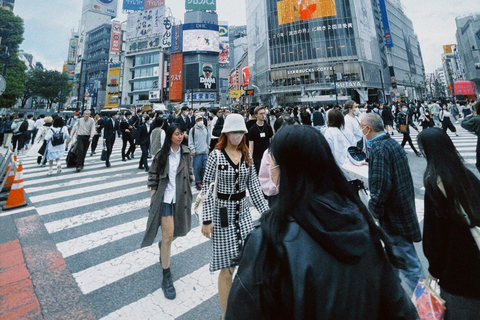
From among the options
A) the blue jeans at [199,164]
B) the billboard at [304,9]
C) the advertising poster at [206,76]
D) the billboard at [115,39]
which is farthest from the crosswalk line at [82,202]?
the billboard at [115,39]

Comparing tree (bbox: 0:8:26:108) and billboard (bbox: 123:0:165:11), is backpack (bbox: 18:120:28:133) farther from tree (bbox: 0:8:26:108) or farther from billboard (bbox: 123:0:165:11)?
billboard (bbox: 123:0:165:11)

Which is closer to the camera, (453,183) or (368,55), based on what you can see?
(453,183)

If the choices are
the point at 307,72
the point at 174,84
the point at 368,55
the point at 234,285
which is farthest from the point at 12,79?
the point at 368,55

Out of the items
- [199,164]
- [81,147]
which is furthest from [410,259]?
[81,147]

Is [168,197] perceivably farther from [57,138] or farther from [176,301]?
[57,138]

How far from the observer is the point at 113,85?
63812 millimetres

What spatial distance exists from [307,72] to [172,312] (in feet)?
173

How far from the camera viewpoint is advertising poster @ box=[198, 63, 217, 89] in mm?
59234

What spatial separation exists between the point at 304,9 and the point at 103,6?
272 feet

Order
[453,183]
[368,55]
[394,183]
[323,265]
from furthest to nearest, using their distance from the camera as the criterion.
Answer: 1. [368,55]
2. [394,183]
3. [453,183]
4. [323,265]

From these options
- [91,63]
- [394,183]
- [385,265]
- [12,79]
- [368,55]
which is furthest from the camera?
[91,63]

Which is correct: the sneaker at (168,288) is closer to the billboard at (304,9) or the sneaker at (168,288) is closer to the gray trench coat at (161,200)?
the gray trench coat at (161,200)

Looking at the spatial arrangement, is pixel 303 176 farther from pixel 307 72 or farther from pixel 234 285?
pixel 307 72

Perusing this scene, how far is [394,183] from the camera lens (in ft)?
7.52
